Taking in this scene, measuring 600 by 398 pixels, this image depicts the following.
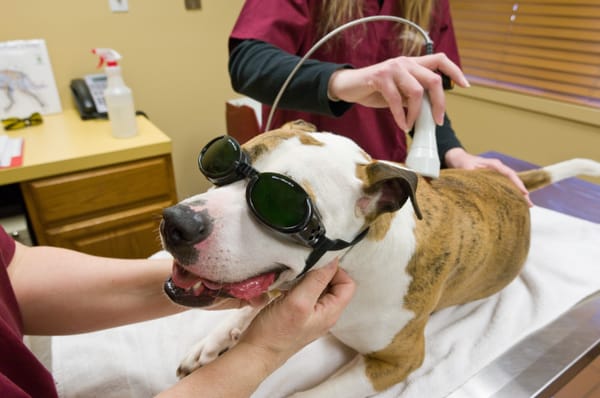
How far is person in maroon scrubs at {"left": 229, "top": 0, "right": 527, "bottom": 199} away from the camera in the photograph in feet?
2.51

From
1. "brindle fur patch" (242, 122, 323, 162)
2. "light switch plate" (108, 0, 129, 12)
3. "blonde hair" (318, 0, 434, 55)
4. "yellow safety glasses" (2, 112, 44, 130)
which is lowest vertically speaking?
"yellow safety glasses" (2, 112, 44, 130)

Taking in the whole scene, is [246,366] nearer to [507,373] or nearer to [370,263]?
[370,263]

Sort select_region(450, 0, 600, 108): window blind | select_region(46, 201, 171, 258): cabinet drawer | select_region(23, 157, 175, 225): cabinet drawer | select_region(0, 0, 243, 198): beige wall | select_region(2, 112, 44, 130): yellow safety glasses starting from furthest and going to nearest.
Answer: select_region(450, 0, 600, 108): window blind, select_region(0, 0, 243, 198): beige wall, select_region(2, 112, 44, 130): yellow safety glasses, select_region(46, 201, 171, 258): cabinet drawer, select_region(23, 157, 175, 225): cabinet drawer

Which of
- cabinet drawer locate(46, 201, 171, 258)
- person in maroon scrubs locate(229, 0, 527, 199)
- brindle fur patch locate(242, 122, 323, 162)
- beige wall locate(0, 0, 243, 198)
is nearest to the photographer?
brindle fur patch locate(242, 122, 323, 162)

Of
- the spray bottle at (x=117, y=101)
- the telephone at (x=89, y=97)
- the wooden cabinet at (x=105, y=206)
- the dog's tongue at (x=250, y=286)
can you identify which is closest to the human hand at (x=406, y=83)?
the dog's tongue at (x=250, y=286)

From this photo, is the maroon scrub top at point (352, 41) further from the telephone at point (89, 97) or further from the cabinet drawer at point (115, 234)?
the telephone at point (89, 97)

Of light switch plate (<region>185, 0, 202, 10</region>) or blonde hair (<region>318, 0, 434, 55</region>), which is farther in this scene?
light switch plate (<region>185, 0, 202, 10</region>)

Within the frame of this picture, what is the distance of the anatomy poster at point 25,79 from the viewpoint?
5.79 feet

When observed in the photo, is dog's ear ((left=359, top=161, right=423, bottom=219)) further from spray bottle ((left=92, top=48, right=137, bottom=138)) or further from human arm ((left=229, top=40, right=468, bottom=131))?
spray bottle ((left=92, top=48, right=137, bottom=138))

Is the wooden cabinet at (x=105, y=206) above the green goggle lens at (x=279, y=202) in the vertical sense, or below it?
below

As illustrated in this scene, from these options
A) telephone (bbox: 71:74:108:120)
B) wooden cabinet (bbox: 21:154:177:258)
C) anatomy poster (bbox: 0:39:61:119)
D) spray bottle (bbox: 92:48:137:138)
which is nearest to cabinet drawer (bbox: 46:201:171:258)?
wooden cabinet (bbox: 21:154:177:258)

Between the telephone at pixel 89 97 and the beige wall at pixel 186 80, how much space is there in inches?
4.3

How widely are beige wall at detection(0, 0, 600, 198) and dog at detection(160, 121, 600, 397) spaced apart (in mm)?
1366

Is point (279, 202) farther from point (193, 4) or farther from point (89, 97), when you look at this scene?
point (193, 4)
